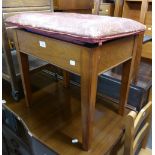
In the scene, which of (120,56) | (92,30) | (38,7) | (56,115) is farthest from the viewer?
(38,7)

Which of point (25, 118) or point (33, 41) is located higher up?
point (33, 41)

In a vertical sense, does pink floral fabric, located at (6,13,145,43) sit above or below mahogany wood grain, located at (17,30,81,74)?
above

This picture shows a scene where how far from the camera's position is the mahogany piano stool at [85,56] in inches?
21.0

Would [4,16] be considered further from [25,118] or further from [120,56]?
[120,56]

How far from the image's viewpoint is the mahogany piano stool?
21.0 inches

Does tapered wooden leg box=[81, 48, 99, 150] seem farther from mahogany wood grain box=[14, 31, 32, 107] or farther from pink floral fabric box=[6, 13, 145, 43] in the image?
mahogany wood grain box=[14, 31, 32, 107]

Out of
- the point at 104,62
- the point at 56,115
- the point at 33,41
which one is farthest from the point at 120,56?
the point at 56,115

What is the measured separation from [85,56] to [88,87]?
10 cm

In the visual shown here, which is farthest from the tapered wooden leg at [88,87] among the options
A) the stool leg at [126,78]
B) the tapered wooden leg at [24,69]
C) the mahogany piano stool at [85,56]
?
the tapered wooden leg at [24,69]

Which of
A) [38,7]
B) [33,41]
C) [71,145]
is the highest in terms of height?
[38,7]

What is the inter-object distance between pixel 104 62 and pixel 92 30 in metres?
0.13

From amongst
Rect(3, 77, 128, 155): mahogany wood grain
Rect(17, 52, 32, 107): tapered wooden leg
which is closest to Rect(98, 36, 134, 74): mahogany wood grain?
Rect(3, 77, 128, 155): mahogany wood grain

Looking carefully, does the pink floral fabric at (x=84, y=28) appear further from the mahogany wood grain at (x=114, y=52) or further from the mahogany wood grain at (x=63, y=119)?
the mahogany wood grain at (x=63, y=119)

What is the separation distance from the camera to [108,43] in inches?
22.0
